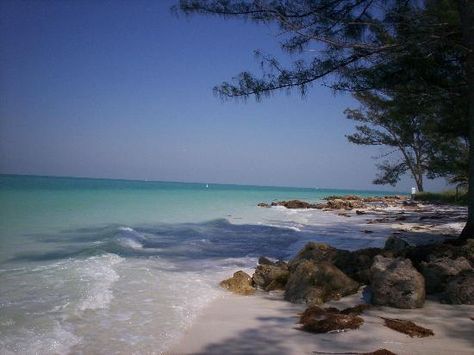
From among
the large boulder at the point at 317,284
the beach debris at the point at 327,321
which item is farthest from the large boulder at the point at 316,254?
the beach debris at the point at 327,321

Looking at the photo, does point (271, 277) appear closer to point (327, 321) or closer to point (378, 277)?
point (378, 277)

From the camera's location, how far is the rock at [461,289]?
12.5 ft

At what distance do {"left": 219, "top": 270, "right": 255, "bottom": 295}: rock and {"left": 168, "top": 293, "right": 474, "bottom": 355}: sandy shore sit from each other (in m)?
0.76

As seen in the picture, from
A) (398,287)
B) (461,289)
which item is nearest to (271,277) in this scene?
(398,287)

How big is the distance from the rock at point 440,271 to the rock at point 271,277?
170 centimetres

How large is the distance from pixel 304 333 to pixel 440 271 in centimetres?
210

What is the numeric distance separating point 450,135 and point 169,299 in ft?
23.7

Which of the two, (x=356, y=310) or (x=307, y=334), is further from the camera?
(x=356, y=310)

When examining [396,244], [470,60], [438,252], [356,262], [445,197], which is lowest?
[356,262]

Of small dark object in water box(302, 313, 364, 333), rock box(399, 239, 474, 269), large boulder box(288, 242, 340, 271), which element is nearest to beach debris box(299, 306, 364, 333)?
small dark object in water box(302, 313, 364, 333)

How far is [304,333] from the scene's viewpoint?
3.22 m

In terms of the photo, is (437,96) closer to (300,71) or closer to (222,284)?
(300,71)

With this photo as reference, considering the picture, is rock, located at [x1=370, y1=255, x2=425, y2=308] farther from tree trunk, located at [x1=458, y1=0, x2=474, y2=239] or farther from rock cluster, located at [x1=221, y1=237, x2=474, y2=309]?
tree trunk, located at [x1=458, y1=0, x2=474, y2=239]

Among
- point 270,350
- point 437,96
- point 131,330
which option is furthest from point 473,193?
point 131,330
